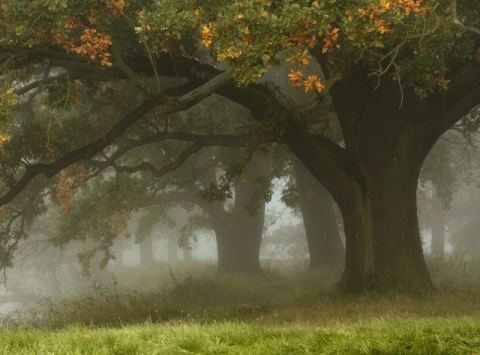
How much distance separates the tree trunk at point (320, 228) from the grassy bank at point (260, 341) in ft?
52.4

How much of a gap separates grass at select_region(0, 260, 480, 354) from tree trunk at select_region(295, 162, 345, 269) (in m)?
2.90

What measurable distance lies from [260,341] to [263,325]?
2837 millimetres

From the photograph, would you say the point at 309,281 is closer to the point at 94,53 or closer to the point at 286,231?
the point at 94,53

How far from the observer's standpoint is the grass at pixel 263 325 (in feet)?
18.8

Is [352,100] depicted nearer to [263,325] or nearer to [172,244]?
[263,325]

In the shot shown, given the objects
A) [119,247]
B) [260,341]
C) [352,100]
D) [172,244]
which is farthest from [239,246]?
[172,244]

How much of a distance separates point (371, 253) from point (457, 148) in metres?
25.8

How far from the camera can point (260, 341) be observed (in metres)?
6.09

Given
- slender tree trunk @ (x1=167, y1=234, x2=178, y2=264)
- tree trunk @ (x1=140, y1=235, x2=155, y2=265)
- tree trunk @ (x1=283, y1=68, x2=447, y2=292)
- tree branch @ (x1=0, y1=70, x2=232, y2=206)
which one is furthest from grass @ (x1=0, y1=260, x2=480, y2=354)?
slender tree trunk @ (x1=167, y1=234, x2=178, y2=264)

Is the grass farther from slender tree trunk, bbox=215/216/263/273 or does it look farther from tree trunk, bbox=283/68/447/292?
slender tree trunk, bbox=215/216/263/273

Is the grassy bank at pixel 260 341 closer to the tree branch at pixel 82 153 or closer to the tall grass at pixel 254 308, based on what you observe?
the tall grass at pixel 254 308

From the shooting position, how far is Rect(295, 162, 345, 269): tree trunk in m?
22.7

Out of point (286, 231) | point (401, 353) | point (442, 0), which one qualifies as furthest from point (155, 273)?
point (401, 353)

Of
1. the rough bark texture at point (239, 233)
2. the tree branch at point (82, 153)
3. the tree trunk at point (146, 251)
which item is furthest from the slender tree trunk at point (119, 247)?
the tree branch at point (82, 153)
